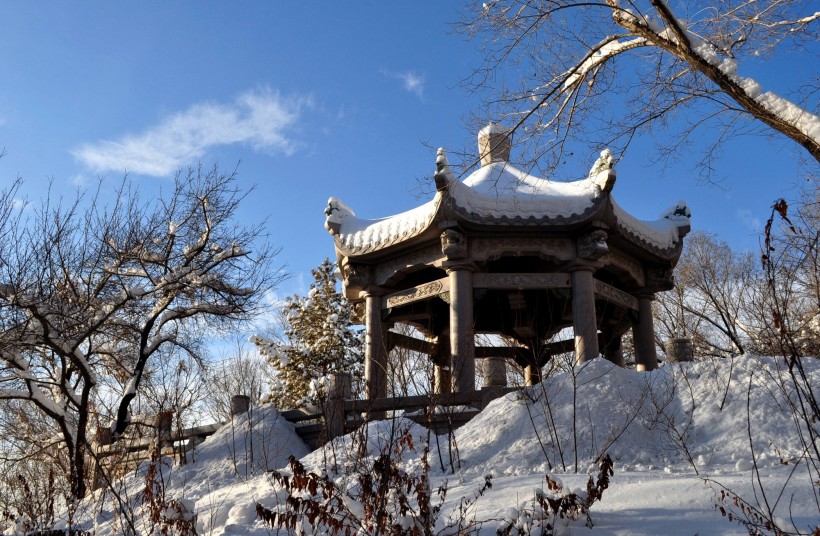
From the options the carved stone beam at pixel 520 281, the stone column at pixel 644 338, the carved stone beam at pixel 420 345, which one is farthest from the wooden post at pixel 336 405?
the stone column at pixel 644 338

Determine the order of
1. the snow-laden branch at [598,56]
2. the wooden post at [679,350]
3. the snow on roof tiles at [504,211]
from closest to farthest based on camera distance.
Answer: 1. the snow-laden branch at [598,56]
2. the wooden post at [679,350]
3. the snow on roof tiles at [504,211]

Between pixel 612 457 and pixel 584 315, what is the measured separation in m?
5.19

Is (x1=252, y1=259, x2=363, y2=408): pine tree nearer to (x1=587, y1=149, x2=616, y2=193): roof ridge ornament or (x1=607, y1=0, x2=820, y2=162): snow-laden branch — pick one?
(x1=587, y1=149, x2=616, y2=193): roof ridge ornament

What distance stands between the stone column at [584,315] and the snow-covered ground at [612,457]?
2.72m

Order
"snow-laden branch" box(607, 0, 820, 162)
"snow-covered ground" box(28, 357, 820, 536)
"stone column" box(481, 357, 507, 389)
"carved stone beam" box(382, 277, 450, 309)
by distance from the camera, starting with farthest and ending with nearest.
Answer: "stone column" box(481, 357, 507, 389), "carved stone beam" box(382, 277, 450, 309), "snow-laden branch" box(607, 0, 820, 162), "snow-covered ground" box(28, 357, 820, 536)

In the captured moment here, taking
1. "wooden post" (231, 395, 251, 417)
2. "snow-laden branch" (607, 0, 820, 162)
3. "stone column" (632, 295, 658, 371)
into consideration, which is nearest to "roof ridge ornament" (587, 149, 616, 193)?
"stone column" (632, 295, 658, 371)

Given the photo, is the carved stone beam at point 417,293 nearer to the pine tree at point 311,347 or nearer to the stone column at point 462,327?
the stone column at point 462,327

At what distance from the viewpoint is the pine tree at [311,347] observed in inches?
874

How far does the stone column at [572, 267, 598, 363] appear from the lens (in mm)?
12078

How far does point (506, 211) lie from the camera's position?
12.3 m

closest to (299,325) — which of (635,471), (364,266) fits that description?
(364,266)

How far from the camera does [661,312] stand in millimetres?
25469

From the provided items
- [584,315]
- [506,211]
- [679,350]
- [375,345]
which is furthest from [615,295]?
[375,345]

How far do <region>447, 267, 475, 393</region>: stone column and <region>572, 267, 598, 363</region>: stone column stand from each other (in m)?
1.72
